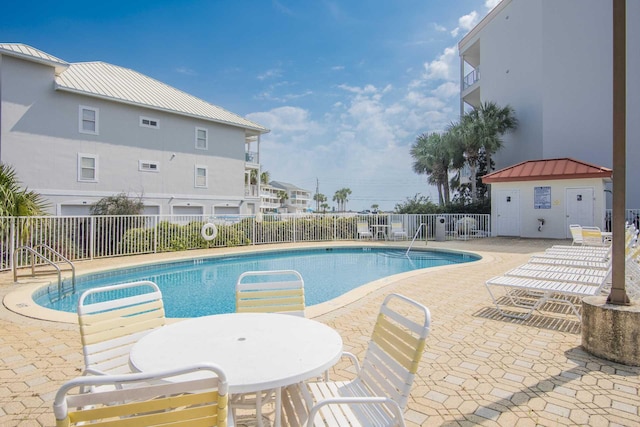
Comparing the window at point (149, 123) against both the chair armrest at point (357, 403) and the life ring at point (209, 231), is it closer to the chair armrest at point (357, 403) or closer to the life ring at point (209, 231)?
the life ring at point (209, 231)

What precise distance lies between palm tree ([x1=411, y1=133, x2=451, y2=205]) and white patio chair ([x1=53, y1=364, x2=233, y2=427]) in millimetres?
24493

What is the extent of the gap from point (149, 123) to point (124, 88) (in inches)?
86.4

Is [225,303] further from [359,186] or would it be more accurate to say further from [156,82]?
[359,186]

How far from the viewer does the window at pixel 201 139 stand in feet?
66.1

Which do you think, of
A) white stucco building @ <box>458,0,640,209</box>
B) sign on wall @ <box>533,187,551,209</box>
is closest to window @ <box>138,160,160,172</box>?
sign on wall @ <box>533,187,551,209</box>

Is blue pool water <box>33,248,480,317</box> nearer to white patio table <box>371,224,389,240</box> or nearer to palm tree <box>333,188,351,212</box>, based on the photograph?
white patio table <box>371,224,389,240</box>

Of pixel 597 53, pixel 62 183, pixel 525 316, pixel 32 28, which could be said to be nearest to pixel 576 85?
pixel 597 53

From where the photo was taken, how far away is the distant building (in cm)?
7053

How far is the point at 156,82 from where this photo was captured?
833 inches

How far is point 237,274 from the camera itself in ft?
33.1

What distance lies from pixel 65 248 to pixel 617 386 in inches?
486

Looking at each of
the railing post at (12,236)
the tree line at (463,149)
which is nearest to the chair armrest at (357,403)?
the railing post at (12,236)

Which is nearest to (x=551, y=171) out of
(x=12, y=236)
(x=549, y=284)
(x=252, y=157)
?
(x=549, y=284)

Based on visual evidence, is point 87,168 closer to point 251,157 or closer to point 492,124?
point 251,157
